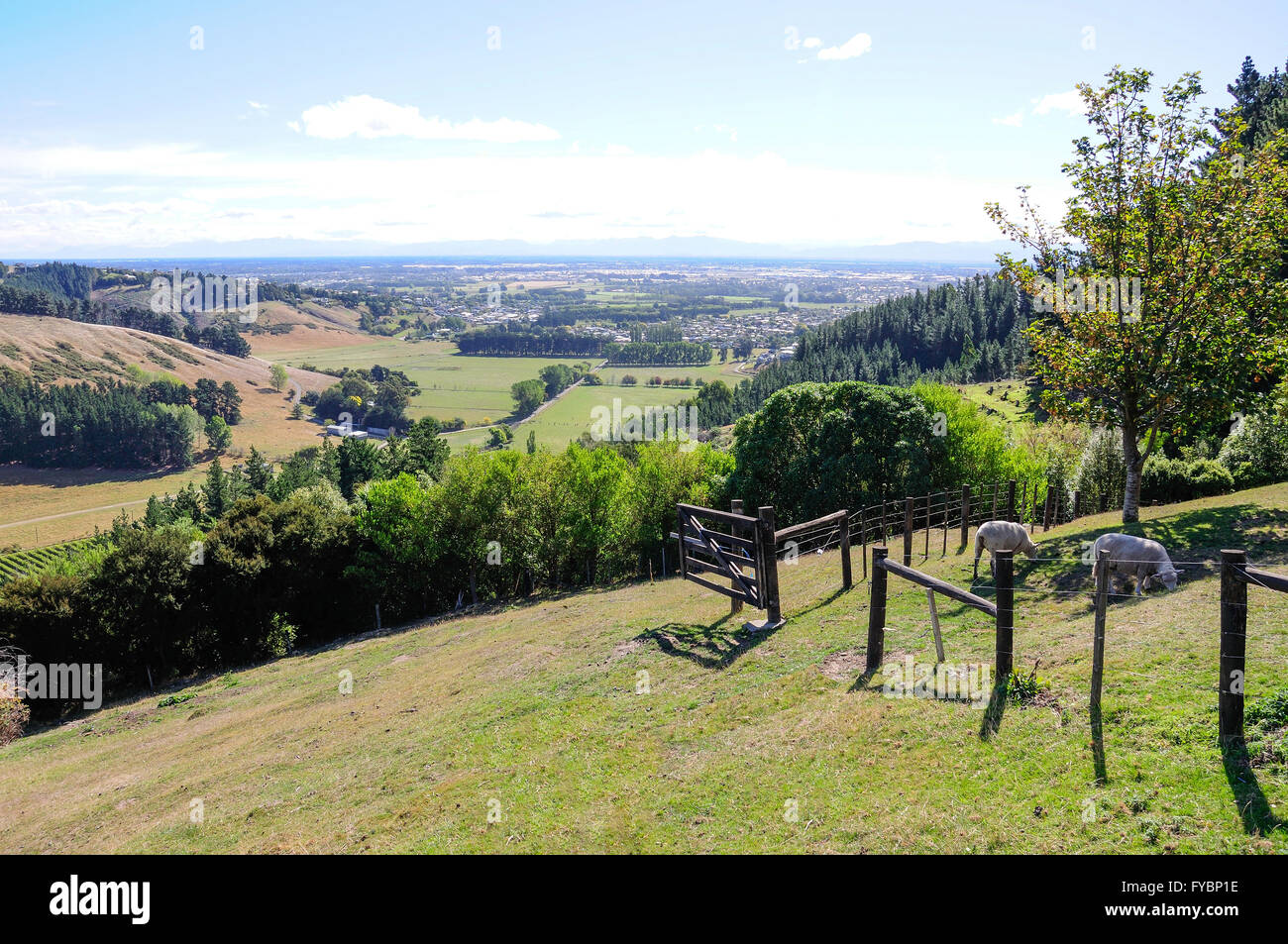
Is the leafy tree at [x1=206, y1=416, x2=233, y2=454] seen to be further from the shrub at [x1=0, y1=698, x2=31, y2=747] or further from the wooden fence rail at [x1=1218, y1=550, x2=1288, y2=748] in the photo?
the wooden fence rail at [x1=1218, y1=550, x2=1288, y2=748]

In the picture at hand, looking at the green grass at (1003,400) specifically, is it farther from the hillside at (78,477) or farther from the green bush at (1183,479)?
the hillside at (78,477)

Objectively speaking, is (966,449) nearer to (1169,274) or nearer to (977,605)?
(1169,274)

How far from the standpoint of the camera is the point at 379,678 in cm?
2345

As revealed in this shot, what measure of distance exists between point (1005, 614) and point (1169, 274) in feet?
57.8

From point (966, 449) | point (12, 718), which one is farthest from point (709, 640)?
point (966, 449)

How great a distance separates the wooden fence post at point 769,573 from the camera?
52.1ft

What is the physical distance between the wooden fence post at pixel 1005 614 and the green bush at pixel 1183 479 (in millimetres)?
27077

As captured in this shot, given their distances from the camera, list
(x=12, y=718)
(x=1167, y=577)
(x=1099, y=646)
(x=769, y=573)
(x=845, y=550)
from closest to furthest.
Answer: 1. (x=1099, y=646)
2. (x=1167, y=577)
3. (x=769, y=573)
4. (x=845, y=550)
5. (x=12, y=718)

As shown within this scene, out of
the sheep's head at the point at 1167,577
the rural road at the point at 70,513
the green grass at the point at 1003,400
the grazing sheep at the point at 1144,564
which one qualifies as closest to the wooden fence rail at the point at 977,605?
the grazing sheep at the point at 1144,564

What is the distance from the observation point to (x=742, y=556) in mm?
16922

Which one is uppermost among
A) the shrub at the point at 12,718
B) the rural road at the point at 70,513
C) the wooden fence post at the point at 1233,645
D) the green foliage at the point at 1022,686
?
the wooden fence post at the point at 1233,645

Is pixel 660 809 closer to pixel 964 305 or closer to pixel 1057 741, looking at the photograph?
pixel 1057 741

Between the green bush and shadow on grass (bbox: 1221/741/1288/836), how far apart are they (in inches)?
1122
